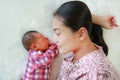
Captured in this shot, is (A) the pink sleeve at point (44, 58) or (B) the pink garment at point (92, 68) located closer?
(B) the pink garment at point (92, 68)

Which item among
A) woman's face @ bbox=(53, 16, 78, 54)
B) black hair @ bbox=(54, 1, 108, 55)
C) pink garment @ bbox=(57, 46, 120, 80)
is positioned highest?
black hair @ bbox=(54, 1, 108, 55)

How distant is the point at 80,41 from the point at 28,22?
15.2 inches

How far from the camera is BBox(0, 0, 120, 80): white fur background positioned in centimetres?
149

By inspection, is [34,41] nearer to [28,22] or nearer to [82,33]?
[28,22]

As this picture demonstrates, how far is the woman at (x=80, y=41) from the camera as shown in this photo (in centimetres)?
122

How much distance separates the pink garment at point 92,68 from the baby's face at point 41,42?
0.23 metres

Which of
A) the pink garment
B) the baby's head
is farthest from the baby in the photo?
the pink garment

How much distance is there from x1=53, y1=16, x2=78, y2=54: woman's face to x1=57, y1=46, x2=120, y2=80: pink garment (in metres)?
0.08

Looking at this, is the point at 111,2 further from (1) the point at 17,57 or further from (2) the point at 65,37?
(1) the point at 17,57

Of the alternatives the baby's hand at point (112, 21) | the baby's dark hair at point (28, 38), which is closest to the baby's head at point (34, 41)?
the baby's dark hair at point (28, 38)

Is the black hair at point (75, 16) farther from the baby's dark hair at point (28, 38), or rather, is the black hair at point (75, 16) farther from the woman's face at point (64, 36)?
the baby's dark hair at point (28, 38)

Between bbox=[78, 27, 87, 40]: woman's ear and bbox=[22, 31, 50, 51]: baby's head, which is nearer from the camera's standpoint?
bbox=[78, 27, 87, 40]: woman's ear

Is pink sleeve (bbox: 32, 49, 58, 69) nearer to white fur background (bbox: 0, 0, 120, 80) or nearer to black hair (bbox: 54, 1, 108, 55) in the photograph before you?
white fur background (bbox: 0, 0, 120, 80)

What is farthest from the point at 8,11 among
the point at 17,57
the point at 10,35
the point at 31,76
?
the point at 31,76
